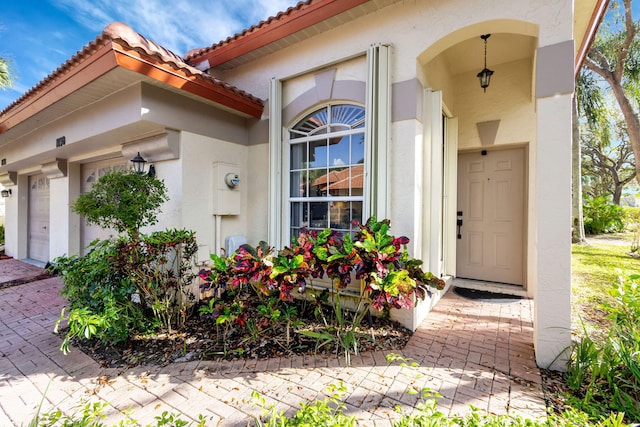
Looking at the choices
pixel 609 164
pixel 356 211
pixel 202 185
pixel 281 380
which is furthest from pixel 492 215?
pixel 609 164

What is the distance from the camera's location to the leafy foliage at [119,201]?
12.8ft

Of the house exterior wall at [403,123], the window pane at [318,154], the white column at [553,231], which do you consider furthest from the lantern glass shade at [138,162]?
the white column at [553,231]

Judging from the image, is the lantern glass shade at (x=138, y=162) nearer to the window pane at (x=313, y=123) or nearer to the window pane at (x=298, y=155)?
the window pane at (x=298, y=155)

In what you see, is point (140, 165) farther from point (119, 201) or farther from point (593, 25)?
point (593, 25)

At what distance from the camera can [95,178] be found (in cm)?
696

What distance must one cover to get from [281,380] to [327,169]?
3121 millimetres

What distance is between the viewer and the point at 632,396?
8.18 feet

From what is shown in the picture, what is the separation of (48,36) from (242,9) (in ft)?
19.4

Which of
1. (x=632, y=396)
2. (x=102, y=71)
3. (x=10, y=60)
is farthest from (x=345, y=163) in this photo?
(x=10, y=60)

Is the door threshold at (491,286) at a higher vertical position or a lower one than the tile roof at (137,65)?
lower

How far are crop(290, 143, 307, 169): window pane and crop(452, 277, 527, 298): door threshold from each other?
4.02m

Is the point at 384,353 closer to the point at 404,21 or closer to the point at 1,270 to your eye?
the point at 404,21

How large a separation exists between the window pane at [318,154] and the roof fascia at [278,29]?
5.88ft

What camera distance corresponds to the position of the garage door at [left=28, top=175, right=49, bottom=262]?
8500 mm
